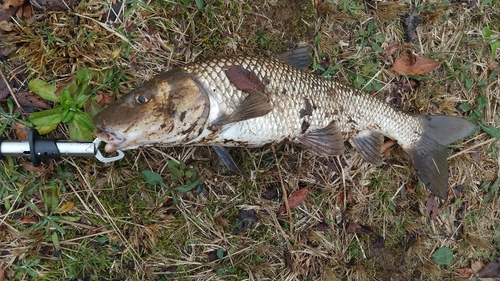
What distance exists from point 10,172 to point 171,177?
1.13 meters

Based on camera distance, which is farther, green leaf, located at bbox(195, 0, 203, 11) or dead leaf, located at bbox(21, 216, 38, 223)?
green leaf, located at bbox(195, 0, 203, 11)

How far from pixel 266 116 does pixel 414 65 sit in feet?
5.89

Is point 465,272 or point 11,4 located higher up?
point 11,4

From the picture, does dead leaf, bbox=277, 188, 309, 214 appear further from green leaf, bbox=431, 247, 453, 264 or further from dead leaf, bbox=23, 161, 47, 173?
dead leaf, bbox=23, 161, 47, 173

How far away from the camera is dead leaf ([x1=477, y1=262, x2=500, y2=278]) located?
3.77m

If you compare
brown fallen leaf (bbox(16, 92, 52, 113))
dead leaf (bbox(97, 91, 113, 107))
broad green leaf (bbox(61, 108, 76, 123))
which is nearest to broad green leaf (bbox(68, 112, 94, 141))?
broad green leaf (bbox(61, 108, 76, 123))

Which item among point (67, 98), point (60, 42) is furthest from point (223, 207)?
point (60, 42)

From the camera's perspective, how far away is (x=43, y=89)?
105 inches

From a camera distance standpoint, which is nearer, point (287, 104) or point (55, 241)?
point (287, 104)

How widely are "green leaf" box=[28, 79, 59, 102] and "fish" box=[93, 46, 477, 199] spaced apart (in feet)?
2.36

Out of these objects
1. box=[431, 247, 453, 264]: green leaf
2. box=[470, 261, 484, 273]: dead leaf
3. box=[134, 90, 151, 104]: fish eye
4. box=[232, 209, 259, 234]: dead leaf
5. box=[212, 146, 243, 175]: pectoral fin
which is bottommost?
box=[470, 261, 484, 273]: dead leaf

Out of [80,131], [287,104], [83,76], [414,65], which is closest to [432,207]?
[414,65]

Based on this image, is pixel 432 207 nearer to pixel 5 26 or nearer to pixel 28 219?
pixel 28 219

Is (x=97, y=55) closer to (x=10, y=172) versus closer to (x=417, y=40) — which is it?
(x=10, y=172)
